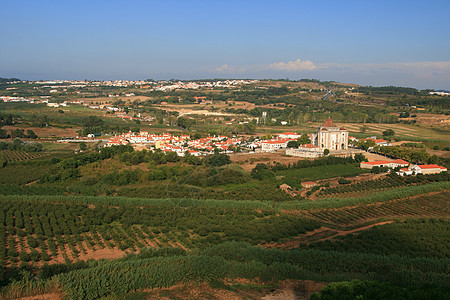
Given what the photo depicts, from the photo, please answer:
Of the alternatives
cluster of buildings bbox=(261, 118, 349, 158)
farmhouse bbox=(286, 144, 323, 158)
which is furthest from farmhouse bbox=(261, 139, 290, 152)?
farmhouse bbox=(286, 144, 323, 158)

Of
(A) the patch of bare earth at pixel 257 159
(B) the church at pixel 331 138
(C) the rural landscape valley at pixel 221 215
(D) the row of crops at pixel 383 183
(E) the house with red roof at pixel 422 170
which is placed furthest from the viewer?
(B) the church at pixel 331 138

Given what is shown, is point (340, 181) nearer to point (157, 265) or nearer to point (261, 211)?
point (261, 211)

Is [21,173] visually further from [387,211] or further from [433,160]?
[433,160]

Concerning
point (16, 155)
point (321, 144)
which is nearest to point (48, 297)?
point (16, 155)

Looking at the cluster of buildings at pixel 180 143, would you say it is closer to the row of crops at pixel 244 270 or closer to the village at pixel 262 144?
the village at pixel 262 144

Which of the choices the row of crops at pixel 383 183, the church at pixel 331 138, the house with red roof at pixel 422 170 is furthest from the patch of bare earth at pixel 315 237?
the church at pixel 331 138
